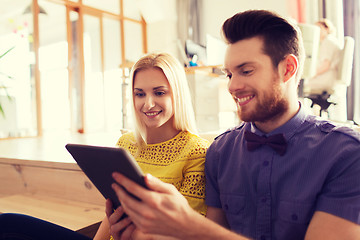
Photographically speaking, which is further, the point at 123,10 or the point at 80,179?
the point at 123,10

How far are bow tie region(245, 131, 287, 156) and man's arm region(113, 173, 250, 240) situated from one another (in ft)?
1.00

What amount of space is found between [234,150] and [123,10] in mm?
5976

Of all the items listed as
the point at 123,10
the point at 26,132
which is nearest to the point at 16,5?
the point at 26,132

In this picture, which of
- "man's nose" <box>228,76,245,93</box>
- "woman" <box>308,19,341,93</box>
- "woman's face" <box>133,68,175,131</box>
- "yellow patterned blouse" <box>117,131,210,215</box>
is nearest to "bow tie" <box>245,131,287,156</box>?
"man's nose" <box>228,76,245,93</box>

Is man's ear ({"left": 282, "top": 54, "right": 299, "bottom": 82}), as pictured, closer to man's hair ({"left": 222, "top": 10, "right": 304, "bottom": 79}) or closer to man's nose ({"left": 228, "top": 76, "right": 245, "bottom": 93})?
man's hair ({"left": 222, "top": 10, "right": 304, "bottom": 79})

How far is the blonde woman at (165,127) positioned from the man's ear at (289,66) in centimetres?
39

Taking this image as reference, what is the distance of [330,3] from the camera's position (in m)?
5.14

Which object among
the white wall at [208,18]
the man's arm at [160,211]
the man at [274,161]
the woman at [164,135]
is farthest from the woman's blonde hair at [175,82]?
the white wall at [208,18]

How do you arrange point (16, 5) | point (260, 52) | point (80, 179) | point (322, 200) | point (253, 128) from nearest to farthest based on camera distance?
point (322, 200)
point (260, 52)
point (253, 128)
point (80, 179)
point (16, 5)

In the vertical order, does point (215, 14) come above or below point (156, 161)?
above

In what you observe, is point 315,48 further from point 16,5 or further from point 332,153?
point 16,5

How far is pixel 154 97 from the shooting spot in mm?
1209

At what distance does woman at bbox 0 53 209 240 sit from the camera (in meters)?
1.12

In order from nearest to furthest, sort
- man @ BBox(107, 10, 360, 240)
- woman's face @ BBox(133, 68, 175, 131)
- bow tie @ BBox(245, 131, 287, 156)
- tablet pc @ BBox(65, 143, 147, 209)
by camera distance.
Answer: tablet pc @ BBox(65, 143, 147, 209) → man @ BBox(107, 10, 360, 240) → bow tie @ BBox(245, 131, 287, 156) → woman's face @ BBox(133, 68, 175, 131)
